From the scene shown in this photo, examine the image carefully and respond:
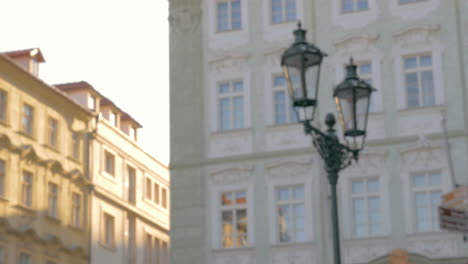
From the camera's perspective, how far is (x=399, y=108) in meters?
30.9

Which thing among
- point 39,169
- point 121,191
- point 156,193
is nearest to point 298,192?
point 39,169

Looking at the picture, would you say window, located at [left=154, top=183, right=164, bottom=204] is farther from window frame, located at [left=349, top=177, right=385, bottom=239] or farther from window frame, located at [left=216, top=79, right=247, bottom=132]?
window frame, located at [left=349, top=177, right=385, bottom=239]

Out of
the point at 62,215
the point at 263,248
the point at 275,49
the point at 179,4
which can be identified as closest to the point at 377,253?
the point at 263,248

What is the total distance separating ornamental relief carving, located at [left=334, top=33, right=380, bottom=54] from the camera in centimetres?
3158

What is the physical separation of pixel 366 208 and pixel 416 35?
5.72 meters

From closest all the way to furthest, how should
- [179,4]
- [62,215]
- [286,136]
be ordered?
[286,136]
[179,4]
[62,215]

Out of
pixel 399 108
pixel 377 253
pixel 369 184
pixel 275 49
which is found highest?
pixel 275 49

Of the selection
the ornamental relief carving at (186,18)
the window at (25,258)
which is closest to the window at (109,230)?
the window at (25,258)

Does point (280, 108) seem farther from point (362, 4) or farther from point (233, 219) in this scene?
point (362, 4)

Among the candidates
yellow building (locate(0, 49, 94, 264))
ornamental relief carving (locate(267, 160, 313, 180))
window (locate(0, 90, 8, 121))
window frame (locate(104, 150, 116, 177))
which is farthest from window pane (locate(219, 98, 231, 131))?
Result: window frame (locate(104, 150, 116, 177))

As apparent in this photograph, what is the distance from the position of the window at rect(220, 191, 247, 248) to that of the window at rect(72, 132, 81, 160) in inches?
584

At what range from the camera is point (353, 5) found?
32406 mm

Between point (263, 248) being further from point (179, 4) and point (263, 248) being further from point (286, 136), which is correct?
point (179, 4)

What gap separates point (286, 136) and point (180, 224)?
4570 mm
